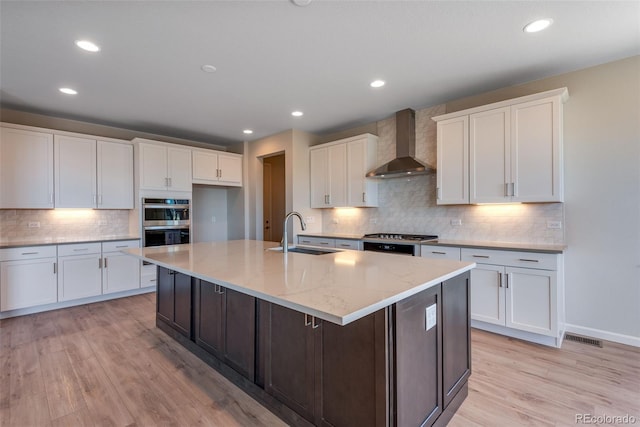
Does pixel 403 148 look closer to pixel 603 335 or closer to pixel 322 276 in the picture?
pixel 603 335

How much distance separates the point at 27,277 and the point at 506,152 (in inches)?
225

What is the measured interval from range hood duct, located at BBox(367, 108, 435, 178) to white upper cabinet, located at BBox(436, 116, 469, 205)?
289mm

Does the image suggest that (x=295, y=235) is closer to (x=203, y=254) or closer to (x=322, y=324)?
(x=203, y=254)

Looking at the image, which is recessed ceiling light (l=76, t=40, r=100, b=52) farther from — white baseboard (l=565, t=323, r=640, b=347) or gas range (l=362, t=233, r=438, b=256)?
white baseboard (l=565, t=323, r=640, b=347)

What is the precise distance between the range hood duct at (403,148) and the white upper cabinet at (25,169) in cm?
440

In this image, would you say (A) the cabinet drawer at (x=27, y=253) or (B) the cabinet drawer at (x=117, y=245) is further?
(B) the cabinet drawer at (x=117, y=245)

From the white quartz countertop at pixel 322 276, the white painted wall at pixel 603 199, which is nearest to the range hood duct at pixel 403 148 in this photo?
the white painted wall at pixel 603 199

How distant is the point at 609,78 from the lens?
275 cm

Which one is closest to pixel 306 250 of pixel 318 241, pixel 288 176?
pixel 318 241

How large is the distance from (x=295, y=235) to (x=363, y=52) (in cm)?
308

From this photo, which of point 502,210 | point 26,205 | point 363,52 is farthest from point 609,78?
point 26,205

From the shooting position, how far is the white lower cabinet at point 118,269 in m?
4.11

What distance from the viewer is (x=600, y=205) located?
279 centimetres

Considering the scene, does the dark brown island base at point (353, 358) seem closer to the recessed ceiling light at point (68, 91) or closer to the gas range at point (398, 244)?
the gas range at point (398, 244)
